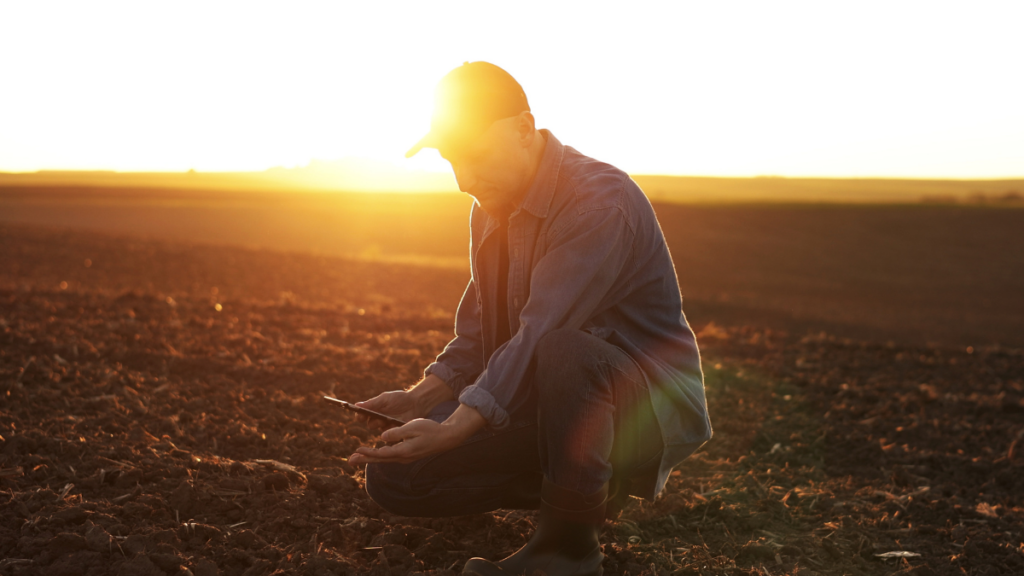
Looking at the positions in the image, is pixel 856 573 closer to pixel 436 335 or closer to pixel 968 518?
pixel 968 518

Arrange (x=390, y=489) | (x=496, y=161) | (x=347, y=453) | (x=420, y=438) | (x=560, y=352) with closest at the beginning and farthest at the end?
(x=420, y=438)
(x=560, y=352)
(x=496, y=161)
(x=390, y=489)
(x=347, y=453)

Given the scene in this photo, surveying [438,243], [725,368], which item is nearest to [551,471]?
[725,368]

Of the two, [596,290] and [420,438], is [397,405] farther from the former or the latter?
[596,290]

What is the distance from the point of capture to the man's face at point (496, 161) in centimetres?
219

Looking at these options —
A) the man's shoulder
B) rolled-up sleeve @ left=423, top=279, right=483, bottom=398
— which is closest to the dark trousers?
rolled-up sleeve @ left=423, top=279, right=483, bottom=398

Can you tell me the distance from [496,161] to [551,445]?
0.91 m

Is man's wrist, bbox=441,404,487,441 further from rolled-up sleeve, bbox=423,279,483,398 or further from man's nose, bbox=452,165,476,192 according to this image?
man's nose, bbox=452,165,476,192

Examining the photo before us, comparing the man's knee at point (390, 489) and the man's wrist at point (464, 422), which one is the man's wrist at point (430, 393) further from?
the man's wrist at point (464, 422)

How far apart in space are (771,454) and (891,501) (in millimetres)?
719

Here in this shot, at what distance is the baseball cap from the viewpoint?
2.15 meters

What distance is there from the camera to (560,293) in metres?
2.13

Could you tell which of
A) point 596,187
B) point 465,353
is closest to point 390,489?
point 465,353

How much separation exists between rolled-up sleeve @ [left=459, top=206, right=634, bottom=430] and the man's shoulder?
0.04 metres

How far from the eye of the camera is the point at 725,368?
5801mm
